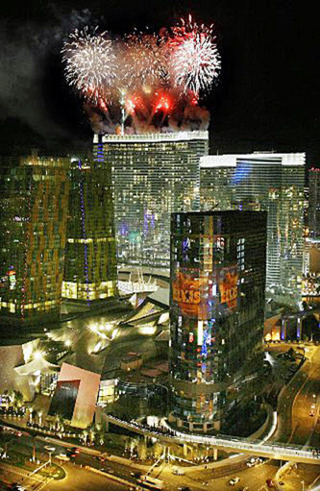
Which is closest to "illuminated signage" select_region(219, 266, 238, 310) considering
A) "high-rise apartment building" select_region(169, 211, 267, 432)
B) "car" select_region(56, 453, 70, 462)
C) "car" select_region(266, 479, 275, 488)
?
"high-rise apartment building" select_region(169, 211, 267, 432)

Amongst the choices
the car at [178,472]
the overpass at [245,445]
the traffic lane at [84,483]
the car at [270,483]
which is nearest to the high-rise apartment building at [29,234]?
the overpass at [245,445]

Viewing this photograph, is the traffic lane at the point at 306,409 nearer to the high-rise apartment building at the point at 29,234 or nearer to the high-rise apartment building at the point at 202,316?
the high-rise apartment building at the point at 202,316

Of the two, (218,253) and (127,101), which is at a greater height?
(127,101)

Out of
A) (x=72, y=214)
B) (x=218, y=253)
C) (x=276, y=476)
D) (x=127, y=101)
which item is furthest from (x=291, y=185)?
(x=276, y=476)

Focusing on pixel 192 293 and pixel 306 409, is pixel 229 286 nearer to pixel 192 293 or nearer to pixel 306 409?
pixel 192 293

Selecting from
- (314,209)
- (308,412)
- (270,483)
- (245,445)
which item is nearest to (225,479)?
(245,445)

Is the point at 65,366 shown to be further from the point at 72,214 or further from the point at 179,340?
the point at 72,214

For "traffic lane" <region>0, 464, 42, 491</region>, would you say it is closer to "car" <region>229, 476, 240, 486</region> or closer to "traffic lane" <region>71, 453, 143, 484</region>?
"traffic lane" <region>71, 453, 143, 484</region>
